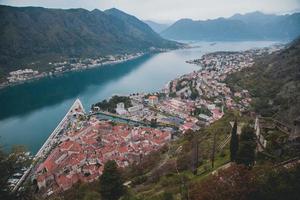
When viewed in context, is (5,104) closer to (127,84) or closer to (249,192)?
(127,84)

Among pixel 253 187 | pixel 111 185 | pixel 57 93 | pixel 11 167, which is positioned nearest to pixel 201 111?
pixel 111 185

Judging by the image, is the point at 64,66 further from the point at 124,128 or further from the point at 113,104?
the point at 124,128

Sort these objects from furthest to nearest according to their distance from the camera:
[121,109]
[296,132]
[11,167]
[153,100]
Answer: [153,100] → [121,109] → [296,132] → [11,167]

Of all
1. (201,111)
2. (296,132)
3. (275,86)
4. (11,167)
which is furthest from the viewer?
(201,111)

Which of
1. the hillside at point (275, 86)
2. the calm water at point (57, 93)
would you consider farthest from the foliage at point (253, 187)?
the calm water at point (57, 93)

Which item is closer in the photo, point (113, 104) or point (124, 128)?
point (124, 128)


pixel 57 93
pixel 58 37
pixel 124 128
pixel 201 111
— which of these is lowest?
pixel 57 93
